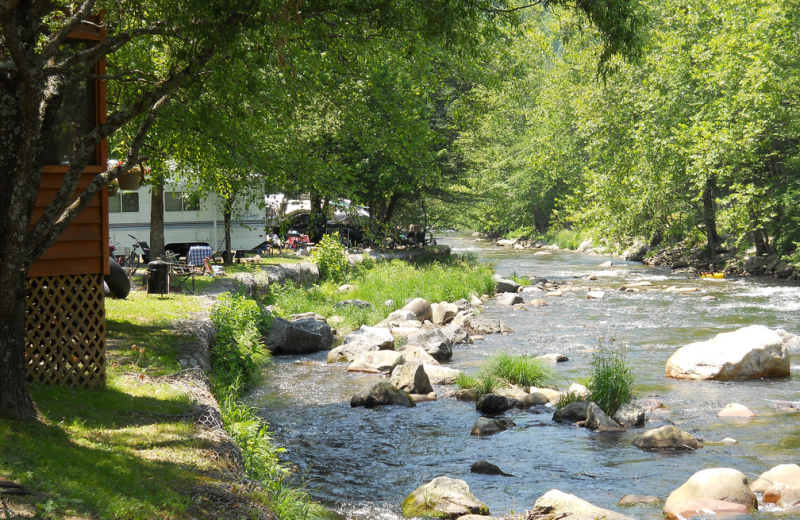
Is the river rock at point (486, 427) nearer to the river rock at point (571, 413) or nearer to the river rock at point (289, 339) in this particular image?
the river rock at point (571, 413)

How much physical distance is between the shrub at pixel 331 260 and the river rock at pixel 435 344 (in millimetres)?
7971

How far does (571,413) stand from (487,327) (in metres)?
7.04

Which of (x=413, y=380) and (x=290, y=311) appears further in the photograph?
(x=290, y=311)

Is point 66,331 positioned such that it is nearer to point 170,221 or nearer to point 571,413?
point 571,413

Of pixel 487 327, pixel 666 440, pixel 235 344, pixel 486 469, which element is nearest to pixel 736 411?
pixel 666 440

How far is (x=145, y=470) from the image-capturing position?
16.8ft

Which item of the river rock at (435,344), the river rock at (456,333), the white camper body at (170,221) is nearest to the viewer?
the river rock at (435,344)

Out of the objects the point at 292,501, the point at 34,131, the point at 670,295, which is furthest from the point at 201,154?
the point at 670,295

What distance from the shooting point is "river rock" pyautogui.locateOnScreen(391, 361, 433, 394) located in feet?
36.0

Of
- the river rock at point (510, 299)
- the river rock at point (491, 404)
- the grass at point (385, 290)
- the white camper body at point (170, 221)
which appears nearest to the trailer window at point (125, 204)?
the white camper body at point (170, 221)

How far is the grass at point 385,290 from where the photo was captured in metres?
17.1

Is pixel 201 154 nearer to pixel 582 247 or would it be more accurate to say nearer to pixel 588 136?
pixel 588 136

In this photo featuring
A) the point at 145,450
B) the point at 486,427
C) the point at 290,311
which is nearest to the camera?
the point at 145,450

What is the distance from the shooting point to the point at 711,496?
652cm
